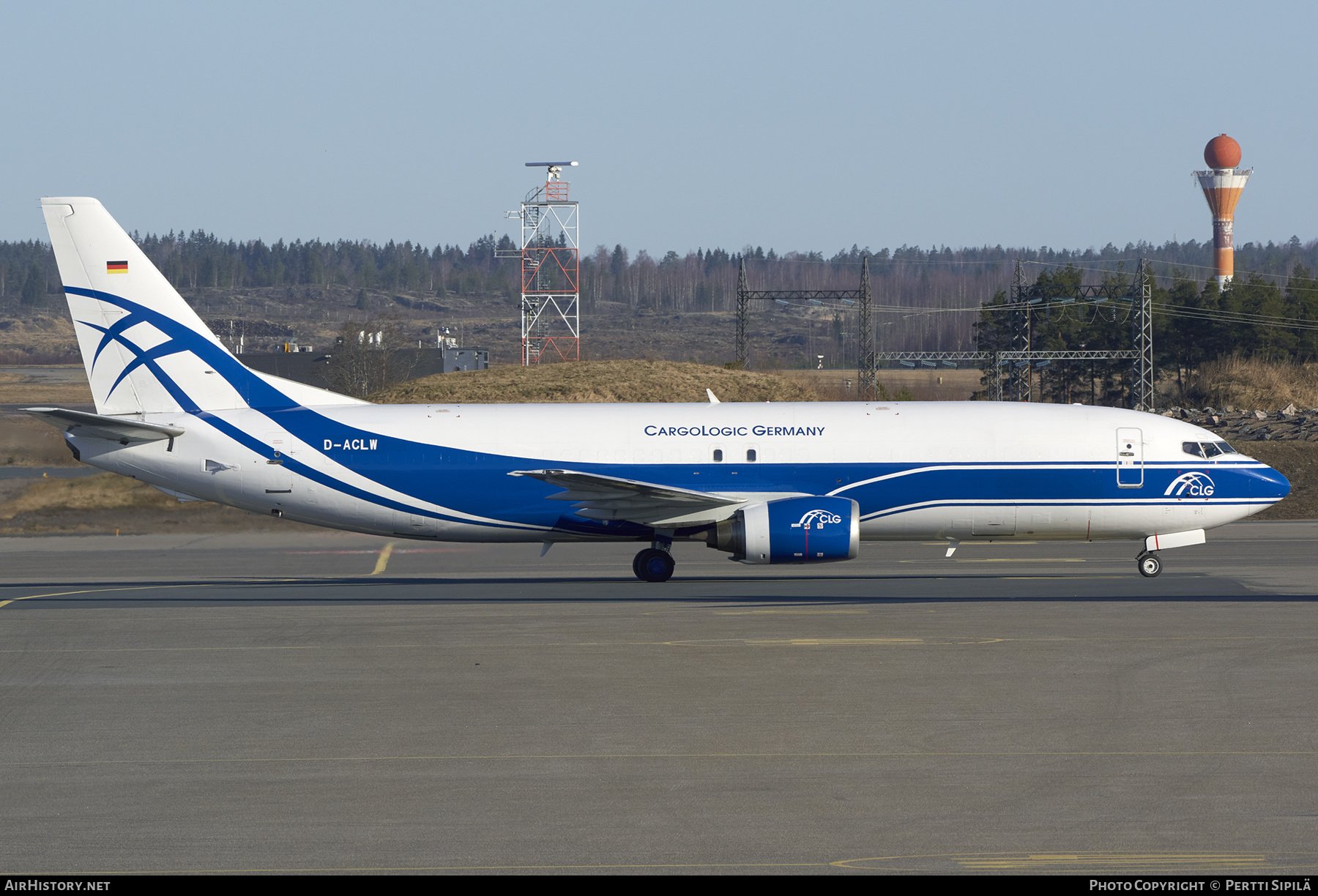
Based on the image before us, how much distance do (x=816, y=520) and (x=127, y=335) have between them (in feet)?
51.3

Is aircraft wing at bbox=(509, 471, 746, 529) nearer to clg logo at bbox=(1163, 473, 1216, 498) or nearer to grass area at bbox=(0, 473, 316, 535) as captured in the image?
clg logo at bbox=(1163, 473, 1216, 498)

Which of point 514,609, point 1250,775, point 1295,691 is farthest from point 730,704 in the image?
point 514,609

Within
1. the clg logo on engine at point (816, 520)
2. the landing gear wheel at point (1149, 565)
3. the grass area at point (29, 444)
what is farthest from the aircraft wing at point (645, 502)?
the grass area at point (29, 444)

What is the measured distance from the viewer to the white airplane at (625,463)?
26.8 metres

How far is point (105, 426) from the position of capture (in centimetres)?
2625

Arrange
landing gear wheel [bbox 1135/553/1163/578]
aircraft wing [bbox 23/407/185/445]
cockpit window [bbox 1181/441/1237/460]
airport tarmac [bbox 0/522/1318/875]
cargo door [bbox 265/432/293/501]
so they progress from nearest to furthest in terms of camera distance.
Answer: airport tarmac [bbox 0/522/1318/875] → aircraft wing [bbox 23/407/185/445] → landing gear wheel [bbox 1135/553/1163/578] → cargo door [bbox 265/432/293/501] → cockpit window [bbox 1181/441/1237/460]

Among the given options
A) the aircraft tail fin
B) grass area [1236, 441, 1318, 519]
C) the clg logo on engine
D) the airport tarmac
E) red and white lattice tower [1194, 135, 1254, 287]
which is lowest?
grass area [1236, 441, 1318, 519]

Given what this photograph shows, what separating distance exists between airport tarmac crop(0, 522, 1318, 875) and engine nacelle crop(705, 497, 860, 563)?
0.83 meters

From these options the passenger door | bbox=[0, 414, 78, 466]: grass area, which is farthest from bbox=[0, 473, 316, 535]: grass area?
the passenger door

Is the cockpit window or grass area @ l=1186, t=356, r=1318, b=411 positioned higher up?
the cockpit window

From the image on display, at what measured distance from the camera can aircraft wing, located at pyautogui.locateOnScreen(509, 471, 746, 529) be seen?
26.2m

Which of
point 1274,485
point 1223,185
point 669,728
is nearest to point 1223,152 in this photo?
point 1223,185

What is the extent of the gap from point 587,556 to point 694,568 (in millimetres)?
3956
